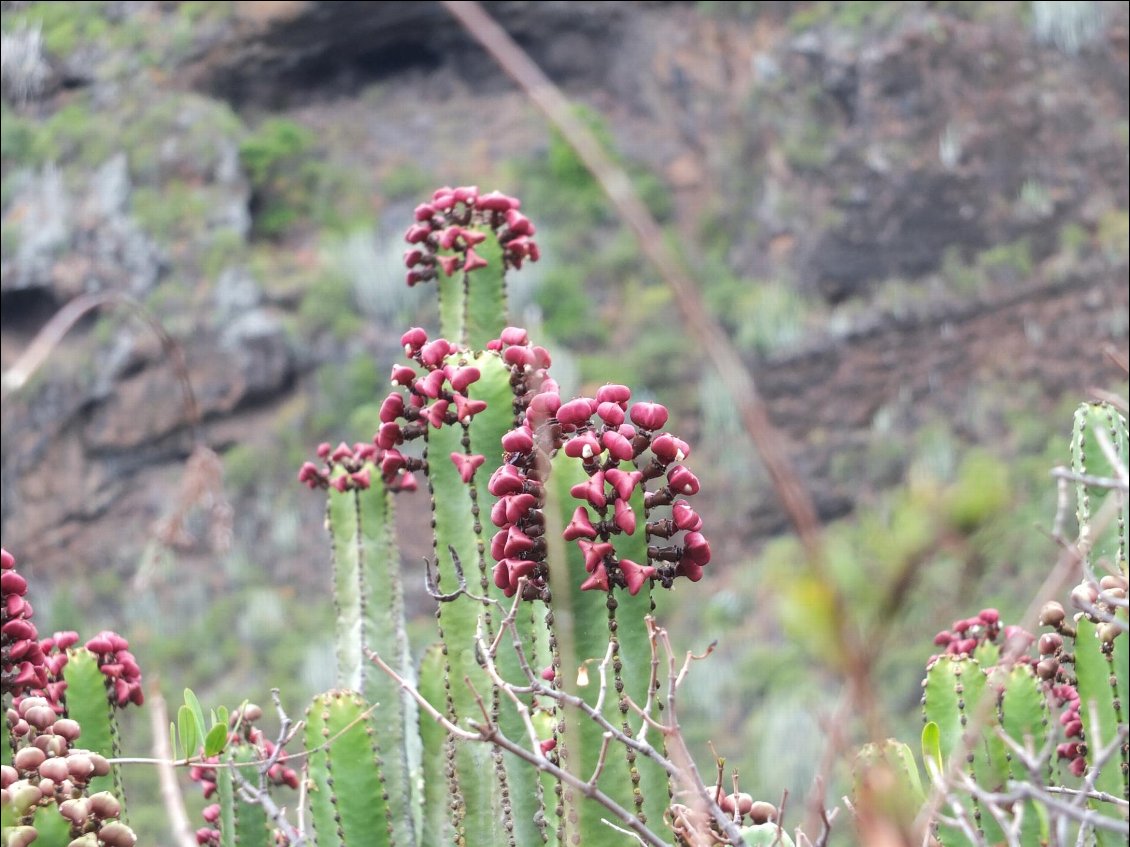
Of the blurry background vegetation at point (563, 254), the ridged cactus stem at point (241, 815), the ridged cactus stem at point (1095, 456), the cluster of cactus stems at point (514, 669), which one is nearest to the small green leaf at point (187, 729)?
the cluster of cactus stems at point (514, 669)

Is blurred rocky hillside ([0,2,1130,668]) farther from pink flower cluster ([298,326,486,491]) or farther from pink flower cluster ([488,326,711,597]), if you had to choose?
pink flower cluster ([488,326,711,597])

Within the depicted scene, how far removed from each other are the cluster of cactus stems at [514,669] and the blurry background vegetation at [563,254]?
12.4 meters

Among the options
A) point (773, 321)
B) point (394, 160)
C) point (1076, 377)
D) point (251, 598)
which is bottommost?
point (251, 598)

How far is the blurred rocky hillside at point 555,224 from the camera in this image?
18.5 meters

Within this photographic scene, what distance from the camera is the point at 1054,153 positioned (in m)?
18.4

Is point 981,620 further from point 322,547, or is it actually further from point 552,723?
point 322,547

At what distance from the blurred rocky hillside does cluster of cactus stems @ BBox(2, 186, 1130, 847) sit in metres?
14.7

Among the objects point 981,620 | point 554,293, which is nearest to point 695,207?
point 554,293

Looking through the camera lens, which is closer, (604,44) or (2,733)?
(2,733)

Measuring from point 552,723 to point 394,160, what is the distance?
2120 cm

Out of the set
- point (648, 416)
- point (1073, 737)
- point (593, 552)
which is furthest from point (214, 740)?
point (1073, 737)

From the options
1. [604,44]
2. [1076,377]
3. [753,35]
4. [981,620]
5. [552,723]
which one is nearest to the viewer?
[552,723]

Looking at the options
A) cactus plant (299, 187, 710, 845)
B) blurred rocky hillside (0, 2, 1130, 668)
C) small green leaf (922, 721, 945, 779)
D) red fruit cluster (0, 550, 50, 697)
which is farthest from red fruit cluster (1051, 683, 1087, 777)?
blurred rocky hillside (0, 2, 1130, 668)

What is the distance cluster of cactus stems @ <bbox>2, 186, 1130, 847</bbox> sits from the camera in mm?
1973
